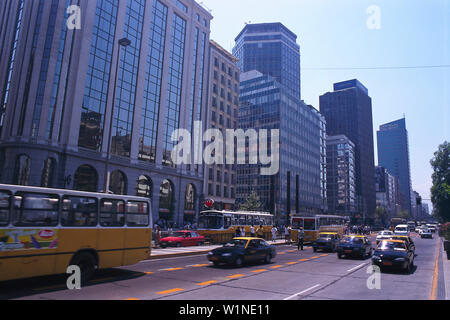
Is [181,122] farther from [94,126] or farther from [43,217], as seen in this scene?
[43,217]

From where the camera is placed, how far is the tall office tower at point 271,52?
138000 millimetres

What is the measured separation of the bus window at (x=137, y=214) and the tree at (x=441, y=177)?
63841mm

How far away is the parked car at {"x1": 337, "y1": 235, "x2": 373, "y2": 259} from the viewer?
20.4 metres

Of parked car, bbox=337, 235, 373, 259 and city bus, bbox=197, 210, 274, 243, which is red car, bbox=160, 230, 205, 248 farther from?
parked car, bbox=337, 235, 373, 259

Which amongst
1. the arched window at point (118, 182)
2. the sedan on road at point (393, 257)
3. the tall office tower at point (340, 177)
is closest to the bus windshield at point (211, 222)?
the arched window at point (118, 182)

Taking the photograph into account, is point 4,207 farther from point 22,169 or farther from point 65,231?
point 22,169

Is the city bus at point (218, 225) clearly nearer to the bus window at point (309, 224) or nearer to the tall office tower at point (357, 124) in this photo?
the bus window at point (309, 224)

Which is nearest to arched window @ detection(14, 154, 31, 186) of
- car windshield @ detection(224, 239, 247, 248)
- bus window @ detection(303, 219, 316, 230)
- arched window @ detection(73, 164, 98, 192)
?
arched window @ detection(73, 164, 98, 192)

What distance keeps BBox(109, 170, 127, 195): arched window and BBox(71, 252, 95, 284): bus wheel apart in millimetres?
28962

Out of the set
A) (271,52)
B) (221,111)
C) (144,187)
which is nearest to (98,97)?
(144,187)

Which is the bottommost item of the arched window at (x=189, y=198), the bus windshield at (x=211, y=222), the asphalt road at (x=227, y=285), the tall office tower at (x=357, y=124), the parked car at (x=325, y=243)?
the asphalt road at (x=227, y=285)
